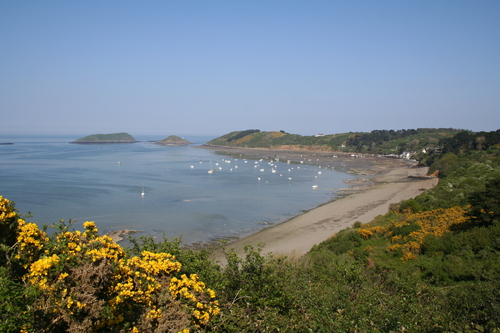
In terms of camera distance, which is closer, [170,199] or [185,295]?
[185,295]

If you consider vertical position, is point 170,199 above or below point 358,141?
below

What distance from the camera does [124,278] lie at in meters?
5.58

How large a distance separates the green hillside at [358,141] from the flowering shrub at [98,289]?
107337 millimetres

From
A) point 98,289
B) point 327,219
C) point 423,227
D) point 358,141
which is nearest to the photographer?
point 98,289

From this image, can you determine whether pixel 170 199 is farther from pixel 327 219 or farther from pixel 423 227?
pixel 423 227

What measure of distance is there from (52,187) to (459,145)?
71942mm

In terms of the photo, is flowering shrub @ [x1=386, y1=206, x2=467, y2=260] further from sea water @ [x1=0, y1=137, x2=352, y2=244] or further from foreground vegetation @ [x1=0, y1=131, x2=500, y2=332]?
sea water @ [x1=0, y1=137, x2=352, y2=244]

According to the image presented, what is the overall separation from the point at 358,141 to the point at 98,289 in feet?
418

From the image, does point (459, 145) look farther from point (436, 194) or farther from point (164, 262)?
point (164, 262)

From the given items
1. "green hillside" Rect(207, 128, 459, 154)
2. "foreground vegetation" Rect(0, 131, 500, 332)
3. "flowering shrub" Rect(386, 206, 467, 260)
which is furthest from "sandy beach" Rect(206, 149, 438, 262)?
"green hillside" Rect(207, 128, 459, 154)

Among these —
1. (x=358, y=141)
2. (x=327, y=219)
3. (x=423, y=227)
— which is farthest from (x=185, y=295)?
(x=358, y=141)

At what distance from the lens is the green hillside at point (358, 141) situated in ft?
371

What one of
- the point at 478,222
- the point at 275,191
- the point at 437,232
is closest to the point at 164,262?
the point at 437,232

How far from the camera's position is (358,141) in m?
125
